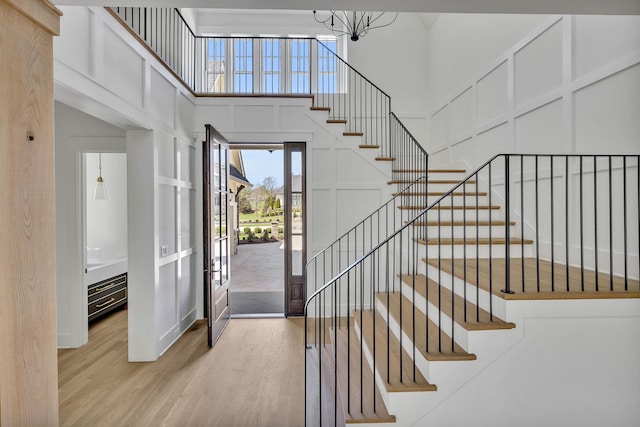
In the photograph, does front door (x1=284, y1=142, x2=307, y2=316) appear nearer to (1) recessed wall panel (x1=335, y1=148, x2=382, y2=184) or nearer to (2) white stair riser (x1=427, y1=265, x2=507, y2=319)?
(1) recessed wall panel (x1=335, y1=148, x2=382, y2=184)

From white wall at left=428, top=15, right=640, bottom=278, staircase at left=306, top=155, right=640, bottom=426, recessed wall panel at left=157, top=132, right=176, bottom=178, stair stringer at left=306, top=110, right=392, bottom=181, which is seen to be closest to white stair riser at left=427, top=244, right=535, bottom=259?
staircase at left=306, top=155, right=640, bottom=426

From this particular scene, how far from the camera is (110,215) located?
5.62 m

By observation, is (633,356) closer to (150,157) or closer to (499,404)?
(499,404)

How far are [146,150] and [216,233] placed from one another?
1.32 meters

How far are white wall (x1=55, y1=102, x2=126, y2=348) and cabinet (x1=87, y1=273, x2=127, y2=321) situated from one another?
492 millimetres

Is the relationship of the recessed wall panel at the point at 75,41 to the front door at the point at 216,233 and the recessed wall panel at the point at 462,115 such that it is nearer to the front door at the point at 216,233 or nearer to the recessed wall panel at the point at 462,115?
the front door at the point at 216,233

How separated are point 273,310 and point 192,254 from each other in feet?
5.45

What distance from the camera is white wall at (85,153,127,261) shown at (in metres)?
5.51

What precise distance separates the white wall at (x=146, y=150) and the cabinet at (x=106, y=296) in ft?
2.03

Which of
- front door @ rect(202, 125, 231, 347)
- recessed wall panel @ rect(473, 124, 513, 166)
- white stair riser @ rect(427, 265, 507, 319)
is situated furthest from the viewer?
front door @ rect(202, 125, 231, 347)

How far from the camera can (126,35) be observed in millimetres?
3088

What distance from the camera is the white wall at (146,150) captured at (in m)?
2.50

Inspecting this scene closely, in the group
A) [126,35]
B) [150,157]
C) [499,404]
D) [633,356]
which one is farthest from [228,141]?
[633,356]

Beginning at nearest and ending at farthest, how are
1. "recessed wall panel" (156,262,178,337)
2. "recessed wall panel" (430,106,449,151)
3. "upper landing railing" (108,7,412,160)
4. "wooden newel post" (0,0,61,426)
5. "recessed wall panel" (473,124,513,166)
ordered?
1. "wooden newel post" (0,0,61,426)
2. "recessed wall panel" (156,262,178,337)
3. "recessed wall panel" (473,124,513,166)
4. "upper landing railing" (108,7,412,160)
5. "recessed wall panel" (430,106,449,151)
